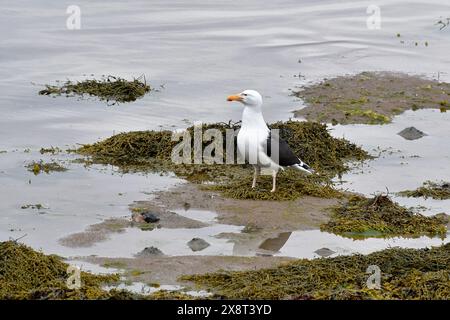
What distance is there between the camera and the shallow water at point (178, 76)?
1168 cm

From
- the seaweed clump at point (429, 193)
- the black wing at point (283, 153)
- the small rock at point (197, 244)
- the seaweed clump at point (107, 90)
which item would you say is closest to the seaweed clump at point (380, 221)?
the seaweed clump at point (429, 193)

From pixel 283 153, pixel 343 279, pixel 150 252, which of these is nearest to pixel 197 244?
pixel 150 252

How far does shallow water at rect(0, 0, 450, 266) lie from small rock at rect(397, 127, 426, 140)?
0.17m

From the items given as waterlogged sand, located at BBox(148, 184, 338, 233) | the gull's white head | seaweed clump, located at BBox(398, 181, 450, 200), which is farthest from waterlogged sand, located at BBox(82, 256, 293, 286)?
seaweed clump, located at BBox(398, 181, 450, 200)

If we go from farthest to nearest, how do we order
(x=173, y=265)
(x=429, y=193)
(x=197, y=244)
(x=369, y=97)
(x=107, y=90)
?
(x=369, y=97)
(x=107, y=90)
(x=429, y=193)
(x=197, y=244)
(x=173, y=265)

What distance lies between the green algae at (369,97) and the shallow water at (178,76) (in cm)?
37

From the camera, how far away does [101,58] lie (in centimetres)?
1938

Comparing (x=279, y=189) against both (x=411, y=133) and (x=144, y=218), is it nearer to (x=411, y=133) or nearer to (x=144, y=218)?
(x=144, y=218)

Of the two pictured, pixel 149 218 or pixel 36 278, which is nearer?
pixel 36 278

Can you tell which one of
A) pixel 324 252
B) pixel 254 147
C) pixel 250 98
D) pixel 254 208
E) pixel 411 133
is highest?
pixel 250 98

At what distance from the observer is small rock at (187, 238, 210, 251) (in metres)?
10.7

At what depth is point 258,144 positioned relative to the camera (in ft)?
42.0

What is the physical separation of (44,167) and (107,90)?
12.0ft
